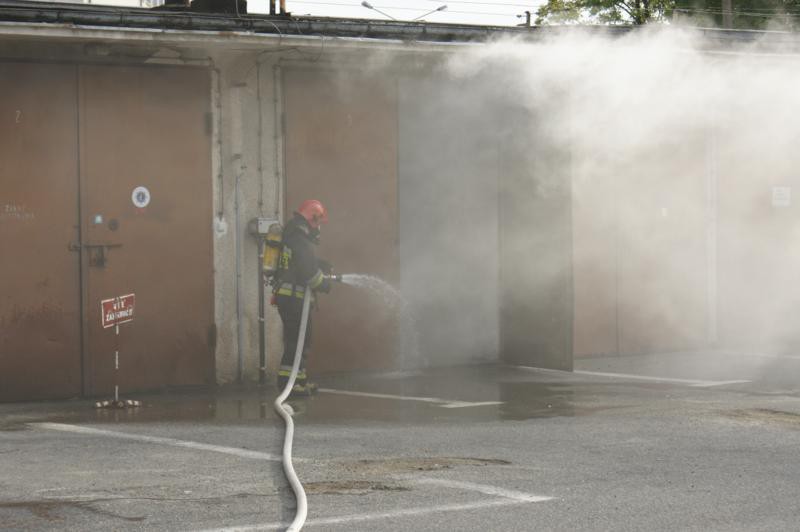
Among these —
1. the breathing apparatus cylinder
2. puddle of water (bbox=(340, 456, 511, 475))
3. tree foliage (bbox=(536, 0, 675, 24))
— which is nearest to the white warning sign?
the breathing apparatus cylinder

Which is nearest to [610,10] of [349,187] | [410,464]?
[349,187]

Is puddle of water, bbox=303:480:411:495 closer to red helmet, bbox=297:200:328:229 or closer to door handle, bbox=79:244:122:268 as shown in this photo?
red helmet, bbox=297:200:328:229

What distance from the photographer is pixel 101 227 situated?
1268cm

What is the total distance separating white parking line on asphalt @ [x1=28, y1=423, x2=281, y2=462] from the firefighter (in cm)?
253

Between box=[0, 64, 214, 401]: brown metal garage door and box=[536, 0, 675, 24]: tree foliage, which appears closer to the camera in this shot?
box=[0, 64, 214, 401]: brown metal garage door

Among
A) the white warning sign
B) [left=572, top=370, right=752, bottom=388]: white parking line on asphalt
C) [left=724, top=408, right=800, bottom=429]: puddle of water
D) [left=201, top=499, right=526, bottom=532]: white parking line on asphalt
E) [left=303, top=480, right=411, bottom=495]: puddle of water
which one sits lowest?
[left=201, top=499, right=526, bottom=532]: white parking line on asphalt

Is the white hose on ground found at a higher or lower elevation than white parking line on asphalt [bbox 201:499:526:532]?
higher

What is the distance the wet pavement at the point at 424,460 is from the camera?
6.55 m

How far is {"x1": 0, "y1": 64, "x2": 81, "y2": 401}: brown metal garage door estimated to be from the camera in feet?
40.1

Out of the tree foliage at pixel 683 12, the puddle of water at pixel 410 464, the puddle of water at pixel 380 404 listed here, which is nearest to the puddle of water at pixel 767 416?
the puddle of water at pixel 380 404

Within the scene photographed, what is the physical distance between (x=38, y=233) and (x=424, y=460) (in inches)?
226

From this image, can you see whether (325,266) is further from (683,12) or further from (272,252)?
(683,12)

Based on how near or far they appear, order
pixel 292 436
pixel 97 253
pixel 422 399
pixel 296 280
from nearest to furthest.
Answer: pixel 292 436
pixel 422 399
pixel 296 280
pixel 97 253

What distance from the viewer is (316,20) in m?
12.8
